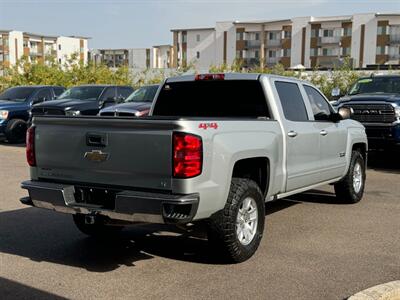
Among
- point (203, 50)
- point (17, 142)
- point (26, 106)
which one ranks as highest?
point (203, 50)

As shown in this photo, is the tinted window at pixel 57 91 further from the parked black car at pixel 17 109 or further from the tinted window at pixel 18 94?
the tinted window at pixel 18 94

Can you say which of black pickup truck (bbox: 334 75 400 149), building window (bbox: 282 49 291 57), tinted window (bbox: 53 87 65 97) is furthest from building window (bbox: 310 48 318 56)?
black pickup truck (bbox: 334 75 400 149)

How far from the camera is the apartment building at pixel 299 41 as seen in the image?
83438 mm

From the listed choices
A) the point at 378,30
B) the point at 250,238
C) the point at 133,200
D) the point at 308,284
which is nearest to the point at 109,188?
the point at 133,200

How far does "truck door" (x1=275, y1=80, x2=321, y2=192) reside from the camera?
20.4 feet

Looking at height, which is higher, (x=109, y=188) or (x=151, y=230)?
(x=109, y=188)

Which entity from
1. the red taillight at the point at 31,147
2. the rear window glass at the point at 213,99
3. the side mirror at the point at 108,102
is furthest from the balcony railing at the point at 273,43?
the red taillight at the point at 31,147

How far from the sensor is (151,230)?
21.5 feet

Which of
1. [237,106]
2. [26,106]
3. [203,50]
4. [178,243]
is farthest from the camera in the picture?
[203,50]

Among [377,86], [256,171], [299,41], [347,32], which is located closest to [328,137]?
[256,171]

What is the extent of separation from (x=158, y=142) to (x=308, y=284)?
1867 millimetres

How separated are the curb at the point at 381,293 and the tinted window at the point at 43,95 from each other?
14.9 m

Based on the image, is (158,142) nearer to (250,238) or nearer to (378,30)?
(250,238)

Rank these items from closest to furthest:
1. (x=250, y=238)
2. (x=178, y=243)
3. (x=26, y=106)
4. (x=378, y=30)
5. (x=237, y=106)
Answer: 1. (x=250, y=238)
2. (x=178, y=243)
3. (x=237, y=106)
4. (x=26, y=106)
5. (x=378, y=30)
